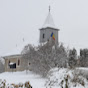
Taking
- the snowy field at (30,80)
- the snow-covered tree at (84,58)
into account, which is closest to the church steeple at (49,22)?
the snow-covered tree at (84,58)

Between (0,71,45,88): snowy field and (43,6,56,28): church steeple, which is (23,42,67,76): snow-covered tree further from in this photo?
(43,6,56,28): church steeple

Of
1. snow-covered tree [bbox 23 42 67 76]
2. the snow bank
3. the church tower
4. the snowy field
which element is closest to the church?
the church tower

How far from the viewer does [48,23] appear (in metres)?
44.7

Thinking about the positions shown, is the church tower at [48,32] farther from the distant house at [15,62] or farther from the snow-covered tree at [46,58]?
the snow-covered tree at [46,58]

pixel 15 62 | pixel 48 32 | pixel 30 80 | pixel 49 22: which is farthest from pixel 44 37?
pixel 30 80

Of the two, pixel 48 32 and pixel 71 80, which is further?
pixel 48 32

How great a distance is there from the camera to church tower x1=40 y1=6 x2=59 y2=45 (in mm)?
43562

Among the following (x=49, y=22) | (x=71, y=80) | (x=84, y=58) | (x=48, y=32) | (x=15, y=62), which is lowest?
(x=71, y=80)

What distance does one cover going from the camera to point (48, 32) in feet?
143

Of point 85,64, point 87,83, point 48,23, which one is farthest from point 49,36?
point 87,83

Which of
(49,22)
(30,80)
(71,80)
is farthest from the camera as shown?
(49,22)

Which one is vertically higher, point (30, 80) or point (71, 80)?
point (71, 80)

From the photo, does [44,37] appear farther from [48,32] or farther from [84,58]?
[84,58]

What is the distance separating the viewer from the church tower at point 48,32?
4356 cm
